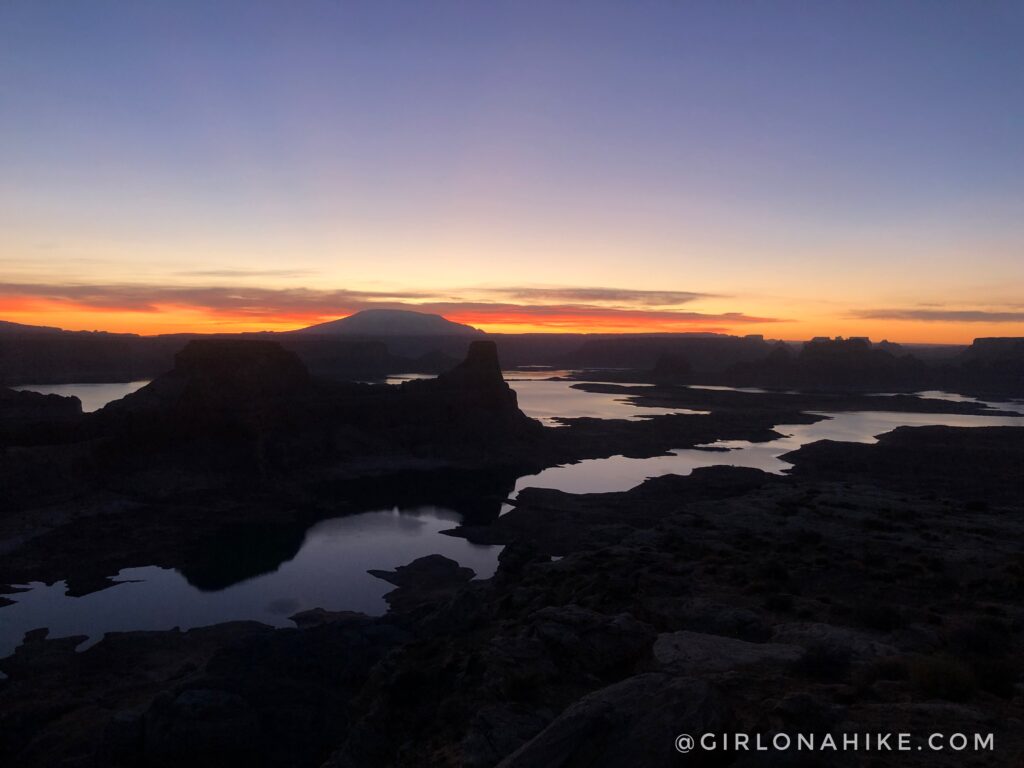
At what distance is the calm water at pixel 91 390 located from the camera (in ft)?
365

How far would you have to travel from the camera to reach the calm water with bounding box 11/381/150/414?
111 metres

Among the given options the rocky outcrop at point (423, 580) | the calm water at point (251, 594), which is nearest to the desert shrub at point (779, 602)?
the rocky outcrop at point (423, 580)

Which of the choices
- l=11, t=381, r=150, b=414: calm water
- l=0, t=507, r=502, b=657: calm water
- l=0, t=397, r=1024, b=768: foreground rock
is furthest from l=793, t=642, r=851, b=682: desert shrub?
l=11, t=381, r=150, b=414: calm water

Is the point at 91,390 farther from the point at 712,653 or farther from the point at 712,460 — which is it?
the point at 712,653

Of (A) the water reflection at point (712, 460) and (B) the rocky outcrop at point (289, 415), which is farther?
(A) the water reflection at point (712, 460)

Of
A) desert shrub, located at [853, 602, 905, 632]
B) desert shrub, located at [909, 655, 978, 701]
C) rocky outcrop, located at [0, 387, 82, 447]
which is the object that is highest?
desert shrub, located at [909, 655, 978, 701]

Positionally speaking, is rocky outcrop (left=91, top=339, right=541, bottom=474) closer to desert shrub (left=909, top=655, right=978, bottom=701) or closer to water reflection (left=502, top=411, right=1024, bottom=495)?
water reflection (left=502, top=411, right=1024, bottom=495)

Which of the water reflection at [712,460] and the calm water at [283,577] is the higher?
the water reflection at [712,460]

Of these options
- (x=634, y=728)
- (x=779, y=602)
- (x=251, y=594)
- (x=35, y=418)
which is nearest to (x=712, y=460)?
(x=251, y=594)

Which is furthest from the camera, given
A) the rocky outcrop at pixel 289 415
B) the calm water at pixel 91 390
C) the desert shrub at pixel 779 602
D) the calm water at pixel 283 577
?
the calm water at pixel 91 390

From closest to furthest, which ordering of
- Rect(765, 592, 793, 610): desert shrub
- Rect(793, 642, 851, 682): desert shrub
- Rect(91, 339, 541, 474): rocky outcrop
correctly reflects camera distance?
Rect(793, 642, 851, 682): desert shrub → Rect(765, 592, 793, 610): desert shrub → Rect(91, 339, 541, 474): rocky outcrop

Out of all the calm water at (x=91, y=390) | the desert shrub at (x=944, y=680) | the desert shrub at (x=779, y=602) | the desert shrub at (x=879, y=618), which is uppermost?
the desert shrub at (x=944, y=680)

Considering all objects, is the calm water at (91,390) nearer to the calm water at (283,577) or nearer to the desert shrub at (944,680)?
the calm water at (283,577)

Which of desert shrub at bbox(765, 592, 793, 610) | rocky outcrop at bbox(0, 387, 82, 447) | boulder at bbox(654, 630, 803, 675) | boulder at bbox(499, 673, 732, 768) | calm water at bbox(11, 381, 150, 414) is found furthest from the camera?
calm water at bbox(11, 381, 150, 414)
